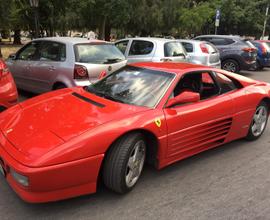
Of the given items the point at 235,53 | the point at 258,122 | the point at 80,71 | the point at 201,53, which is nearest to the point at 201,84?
the point at 258,122

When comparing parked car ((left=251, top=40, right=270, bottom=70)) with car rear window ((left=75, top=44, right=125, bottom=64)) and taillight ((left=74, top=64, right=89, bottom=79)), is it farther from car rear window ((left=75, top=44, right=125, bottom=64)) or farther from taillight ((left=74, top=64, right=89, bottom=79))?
taillight ((left=74, top=64, right=89, bottom=79))

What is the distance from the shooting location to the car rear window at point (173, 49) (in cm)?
922

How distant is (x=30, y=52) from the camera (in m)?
7.56

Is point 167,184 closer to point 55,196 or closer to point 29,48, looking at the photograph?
point 55,196

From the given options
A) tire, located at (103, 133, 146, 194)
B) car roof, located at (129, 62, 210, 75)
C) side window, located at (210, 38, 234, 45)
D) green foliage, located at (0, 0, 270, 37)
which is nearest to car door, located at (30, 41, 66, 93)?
car roof, located at (129, 62, 210, 75)

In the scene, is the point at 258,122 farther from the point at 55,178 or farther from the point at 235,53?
the point at 235,53

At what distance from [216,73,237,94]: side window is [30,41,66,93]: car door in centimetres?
315

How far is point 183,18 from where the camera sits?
89.4 ft

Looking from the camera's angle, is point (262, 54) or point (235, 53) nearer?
point (235, 53)

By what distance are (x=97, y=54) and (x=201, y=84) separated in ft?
8.93

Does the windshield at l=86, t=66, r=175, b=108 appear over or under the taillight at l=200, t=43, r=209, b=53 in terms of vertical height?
over

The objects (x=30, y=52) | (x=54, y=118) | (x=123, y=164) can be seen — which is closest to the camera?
(x=123, y=164)

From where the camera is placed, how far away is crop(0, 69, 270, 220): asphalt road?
122 inches

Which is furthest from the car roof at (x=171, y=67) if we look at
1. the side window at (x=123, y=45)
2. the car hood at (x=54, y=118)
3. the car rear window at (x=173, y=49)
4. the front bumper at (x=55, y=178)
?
the side window at (x=123, y=45)
